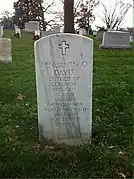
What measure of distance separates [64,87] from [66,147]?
2.54 feet

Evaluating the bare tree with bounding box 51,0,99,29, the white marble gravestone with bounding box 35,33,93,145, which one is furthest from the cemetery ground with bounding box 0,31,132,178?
the bare tree with bounding box 51,0,99,29

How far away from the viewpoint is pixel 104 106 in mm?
5820

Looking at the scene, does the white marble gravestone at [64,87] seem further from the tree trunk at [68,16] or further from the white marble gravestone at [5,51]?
the tree trunk at [68,16]

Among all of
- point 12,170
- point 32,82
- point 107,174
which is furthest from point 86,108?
point 32,82

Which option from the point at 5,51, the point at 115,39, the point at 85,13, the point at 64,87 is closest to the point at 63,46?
the point at 64,87

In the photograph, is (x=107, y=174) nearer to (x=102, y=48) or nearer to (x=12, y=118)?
(x=12, y=118)

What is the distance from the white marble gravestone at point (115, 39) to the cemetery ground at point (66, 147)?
8134 millimetres

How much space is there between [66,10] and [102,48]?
343cm

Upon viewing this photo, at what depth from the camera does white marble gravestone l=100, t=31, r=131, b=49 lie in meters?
15.3

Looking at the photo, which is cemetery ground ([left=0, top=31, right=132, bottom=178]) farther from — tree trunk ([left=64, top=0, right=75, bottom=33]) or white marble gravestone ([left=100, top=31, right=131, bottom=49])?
tree trunk ([left=64, top=0, right=75, bottom=33])

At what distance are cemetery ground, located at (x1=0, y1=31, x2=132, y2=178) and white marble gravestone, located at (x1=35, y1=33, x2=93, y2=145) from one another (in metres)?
0.22

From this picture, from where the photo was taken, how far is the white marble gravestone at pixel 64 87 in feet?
13.7

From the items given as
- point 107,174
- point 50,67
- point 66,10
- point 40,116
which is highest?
point 66,10

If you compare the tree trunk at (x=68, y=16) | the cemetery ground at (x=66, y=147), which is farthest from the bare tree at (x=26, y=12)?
the cemetery ground at (x=66, y=147)
